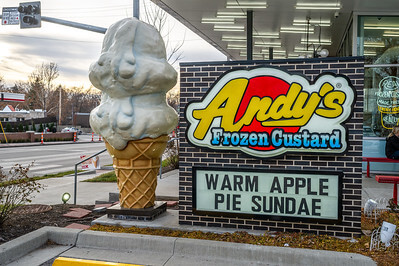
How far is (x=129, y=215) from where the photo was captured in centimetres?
612

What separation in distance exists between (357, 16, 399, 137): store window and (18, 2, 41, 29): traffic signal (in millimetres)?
11283

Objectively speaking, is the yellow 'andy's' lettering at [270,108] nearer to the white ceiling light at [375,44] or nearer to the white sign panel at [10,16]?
the white ceiling light at [375,44]

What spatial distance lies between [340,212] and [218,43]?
14.4 metres

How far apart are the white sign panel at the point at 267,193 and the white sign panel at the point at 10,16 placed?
10548mm

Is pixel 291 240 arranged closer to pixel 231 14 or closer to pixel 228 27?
pixel 231 14

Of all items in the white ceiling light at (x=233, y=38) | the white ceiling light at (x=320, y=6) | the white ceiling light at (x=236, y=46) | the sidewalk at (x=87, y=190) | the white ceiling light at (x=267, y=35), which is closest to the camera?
the sidewalk at (x=87, y=190)

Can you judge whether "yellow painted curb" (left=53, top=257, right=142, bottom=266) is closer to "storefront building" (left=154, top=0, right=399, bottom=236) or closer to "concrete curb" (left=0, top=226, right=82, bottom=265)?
"concrete curb" (left=0, top=226, right=82, bottom=265)

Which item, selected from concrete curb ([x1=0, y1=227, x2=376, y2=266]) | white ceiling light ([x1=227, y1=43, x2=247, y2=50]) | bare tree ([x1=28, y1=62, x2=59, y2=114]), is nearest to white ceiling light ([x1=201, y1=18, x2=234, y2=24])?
white ceiling light ([x1=227, y1=43, x2=247, y2=50])

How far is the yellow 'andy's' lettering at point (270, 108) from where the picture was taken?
5.29 m

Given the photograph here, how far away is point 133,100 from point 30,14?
8.70 meters

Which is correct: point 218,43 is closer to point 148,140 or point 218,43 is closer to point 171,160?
point 171,160

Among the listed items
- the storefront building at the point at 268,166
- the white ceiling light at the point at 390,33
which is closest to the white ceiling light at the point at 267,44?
the white ceiling light at the point at 390,33

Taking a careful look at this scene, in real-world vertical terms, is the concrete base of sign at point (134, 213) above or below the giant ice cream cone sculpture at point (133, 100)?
below

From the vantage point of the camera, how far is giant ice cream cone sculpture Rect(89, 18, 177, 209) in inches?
223
